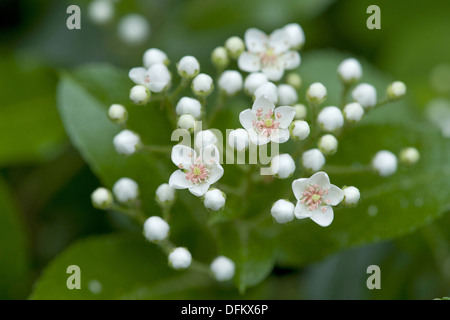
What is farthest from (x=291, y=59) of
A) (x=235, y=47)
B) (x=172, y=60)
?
(x=172, y=60)

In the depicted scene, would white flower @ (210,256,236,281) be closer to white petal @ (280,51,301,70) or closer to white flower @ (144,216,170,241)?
white flower @ (144,216,170,241)

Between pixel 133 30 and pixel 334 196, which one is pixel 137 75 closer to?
pixel 334 196

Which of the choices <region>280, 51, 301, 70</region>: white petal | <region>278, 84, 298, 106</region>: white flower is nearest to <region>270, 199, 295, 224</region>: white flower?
<region>278, 84, 298, 106</region>: white flower

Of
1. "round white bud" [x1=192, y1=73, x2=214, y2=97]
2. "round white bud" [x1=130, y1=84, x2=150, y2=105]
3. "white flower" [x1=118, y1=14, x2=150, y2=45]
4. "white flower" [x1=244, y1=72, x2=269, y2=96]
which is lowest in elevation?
"round white bud" [x1=130, y1=84, x2=150, y2=105]

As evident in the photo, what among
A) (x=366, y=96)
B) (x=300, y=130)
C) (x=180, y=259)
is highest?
(x=366, y=96)

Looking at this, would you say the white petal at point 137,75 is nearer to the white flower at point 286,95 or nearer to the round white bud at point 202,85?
the round white bud at point 202,85

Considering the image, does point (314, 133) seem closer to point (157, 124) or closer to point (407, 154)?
point (407, 154)
